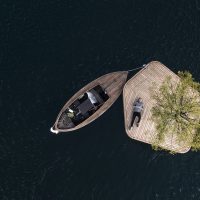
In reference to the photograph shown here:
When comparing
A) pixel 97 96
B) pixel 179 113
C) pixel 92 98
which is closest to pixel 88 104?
pixel 92 98

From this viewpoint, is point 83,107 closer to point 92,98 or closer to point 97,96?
point 92,98

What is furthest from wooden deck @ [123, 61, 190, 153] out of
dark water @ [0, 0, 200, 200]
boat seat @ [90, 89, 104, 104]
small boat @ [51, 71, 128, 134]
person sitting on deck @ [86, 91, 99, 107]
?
person sitting on deck @ [86, 91, 99, 107]

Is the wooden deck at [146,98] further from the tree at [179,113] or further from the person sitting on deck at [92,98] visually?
the person sitting on deck at [92,98]

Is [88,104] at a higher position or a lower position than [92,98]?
lower

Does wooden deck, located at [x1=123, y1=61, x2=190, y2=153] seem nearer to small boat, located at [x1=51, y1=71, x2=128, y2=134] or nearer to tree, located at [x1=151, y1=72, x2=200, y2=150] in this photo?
tree, located at [x1=151, y1=72, x2=200, y2=150]

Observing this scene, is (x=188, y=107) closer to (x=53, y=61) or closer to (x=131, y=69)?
(x=131, y=69)
